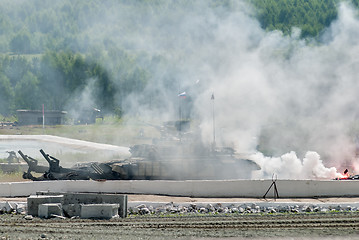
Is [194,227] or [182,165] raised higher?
[182,165]

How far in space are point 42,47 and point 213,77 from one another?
8239cm

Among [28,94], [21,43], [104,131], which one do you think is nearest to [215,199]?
[104,131]

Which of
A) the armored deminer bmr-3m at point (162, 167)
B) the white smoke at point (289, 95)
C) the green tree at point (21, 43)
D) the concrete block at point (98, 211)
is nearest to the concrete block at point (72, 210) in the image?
the concrete block at point (98, 211)

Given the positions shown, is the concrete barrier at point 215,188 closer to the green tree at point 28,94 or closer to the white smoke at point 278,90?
the white smoke at point 278,90

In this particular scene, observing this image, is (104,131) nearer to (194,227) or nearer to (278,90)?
(278,90)

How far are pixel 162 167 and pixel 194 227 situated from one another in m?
13.1

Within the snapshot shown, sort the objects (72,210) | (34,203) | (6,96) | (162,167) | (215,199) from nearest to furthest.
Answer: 1. (72,210)
2. (34,203)
3. (215,199)
4. (162,167)
5. (6,96)

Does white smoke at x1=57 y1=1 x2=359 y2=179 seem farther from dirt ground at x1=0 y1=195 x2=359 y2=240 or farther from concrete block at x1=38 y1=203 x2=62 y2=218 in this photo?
concrete block at x1=38 y1=203 x2=62 y2=218

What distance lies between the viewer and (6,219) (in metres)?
21.0

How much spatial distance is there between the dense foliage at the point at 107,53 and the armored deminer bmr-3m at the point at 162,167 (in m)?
32.6

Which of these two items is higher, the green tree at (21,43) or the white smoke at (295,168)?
the green tree at (21,43)

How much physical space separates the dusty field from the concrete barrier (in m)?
4.10

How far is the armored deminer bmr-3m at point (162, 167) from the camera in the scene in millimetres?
31234

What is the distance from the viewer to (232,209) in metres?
22.9
